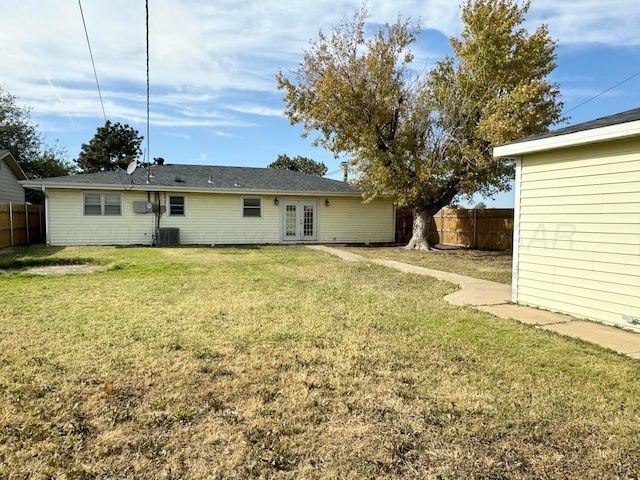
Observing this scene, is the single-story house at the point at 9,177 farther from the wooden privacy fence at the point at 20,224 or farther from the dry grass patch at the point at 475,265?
the dry grass patch at the point at 475,265

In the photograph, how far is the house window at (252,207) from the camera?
666 inches

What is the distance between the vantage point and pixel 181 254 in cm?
1248

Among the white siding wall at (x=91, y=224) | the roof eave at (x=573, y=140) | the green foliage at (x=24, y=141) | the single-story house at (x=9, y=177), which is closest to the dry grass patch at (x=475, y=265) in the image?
the roof eave at (x=573, y=140)

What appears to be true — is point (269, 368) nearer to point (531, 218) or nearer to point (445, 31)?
point (531, 218)

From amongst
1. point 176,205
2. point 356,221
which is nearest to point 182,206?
point 176,205

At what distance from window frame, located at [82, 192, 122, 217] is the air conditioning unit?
5.76ft

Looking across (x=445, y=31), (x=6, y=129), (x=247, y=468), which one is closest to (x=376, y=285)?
(x=247, y=468)

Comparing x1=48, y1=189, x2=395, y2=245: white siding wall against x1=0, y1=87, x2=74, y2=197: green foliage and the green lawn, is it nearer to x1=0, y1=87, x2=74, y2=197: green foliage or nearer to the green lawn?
the green lawn

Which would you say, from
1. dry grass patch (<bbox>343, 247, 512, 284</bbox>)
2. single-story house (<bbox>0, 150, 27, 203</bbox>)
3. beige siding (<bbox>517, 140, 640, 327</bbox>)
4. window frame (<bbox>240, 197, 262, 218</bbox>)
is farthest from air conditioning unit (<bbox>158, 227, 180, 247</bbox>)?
beige siding (<bbox>517, 140, 640, 327</bbox>)

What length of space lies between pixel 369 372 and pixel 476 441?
1130mm

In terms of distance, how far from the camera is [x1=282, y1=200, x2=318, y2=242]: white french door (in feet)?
57.2

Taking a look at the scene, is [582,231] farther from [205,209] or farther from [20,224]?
[20,224]

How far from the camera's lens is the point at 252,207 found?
17.0m

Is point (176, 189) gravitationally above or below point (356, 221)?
above
